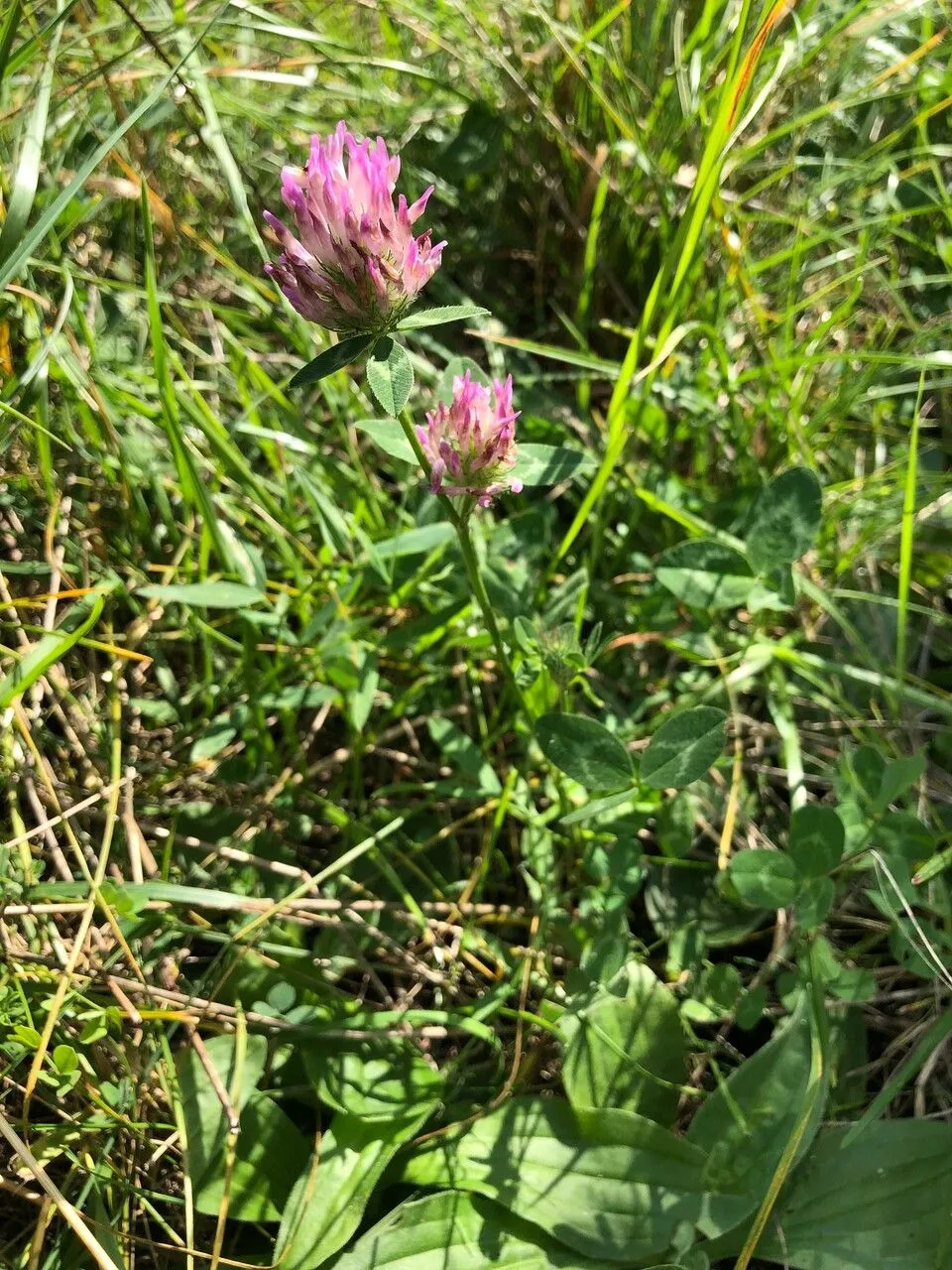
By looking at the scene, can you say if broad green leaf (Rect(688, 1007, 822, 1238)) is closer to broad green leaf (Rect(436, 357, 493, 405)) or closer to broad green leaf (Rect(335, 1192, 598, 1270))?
broad green leaf (Rect(335, 1192, 598, 1270))

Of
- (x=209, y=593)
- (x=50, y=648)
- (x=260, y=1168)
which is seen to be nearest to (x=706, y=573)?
(x=209, y=593)

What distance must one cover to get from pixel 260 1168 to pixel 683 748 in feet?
3.08

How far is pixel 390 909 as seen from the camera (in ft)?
5.79

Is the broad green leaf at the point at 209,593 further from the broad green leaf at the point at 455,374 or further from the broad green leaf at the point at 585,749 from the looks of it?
the broad green leaf at the point at 585,749

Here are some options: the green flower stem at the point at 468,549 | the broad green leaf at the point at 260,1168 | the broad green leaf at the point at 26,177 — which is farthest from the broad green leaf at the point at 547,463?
the broad green leaf at the point at 260,1168

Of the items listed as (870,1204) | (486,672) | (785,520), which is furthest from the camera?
(486,672)

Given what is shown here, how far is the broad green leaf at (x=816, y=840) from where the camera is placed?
5.20 feet

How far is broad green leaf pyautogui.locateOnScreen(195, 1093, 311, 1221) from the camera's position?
5.05ft

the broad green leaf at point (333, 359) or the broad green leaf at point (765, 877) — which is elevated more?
the broad green leaf at point (333, 359)

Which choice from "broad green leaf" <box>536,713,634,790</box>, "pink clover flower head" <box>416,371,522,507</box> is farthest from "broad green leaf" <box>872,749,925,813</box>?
"pink clover flower head" <box>416,371,522,507</box>

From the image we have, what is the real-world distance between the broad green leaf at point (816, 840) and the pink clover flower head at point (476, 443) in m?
0.74

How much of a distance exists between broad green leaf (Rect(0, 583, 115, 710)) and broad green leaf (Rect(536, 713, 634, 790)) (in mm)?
725

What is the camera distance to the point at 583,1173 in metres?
1.53

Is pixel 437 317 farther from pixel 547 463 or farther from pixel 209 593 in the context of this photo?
pixel 209 593
